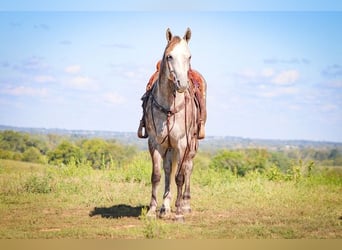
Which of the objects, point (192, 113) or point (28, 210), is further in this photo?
point (28, 210)

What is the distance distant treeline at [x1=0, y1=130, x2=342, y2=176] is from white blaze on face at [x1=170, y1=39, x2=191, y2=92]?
426 cm

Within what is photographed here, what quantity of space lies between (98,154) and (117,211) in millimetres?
7356

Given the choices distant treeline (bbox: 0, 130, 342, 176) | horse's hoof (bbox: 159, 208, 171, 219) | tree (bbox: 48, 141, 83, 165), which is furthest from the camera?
tree (bbox: 48, 141, 83, 165)

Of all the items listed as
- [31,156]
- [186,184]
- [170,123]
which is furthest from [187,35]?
[31,156]

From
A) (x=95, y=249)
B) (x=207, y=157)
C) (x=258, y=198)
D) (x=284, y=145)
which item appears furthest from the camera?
(x=207, y=157)

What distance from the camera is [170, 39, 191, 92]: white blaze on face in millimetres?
6387

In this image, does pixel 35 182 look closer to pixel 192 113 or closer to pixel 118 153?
pixel 192 113

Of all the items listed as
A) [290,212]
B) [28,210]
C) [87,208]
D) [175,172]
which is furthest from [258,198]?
[28,210]

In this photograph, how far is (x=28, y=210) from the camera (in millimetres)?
7758

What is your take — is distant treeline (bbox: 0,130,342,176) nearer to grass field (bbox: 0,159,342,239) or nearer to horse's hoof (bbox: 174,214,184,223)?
grass field (bbox: 0,159,342,239)

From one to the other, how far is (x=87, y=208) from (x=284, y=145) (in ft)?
16.4

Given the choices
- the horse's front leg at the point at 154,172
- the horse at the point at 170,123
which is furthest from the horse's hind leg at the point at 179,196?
the horse's front leg at the point at 154,172

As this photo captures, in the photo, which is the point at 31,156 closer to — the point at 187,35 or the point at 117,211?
the point at 117,211

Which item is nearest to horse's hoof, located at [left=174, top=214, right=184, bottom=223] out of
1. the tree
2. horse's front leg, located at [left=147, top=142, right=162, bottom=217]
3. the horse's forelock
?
horse's front leg, located at [left=147, top=142, right=162, bottom=217]
